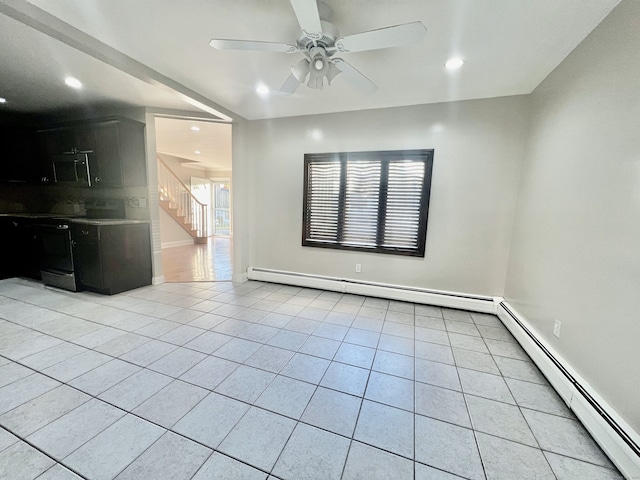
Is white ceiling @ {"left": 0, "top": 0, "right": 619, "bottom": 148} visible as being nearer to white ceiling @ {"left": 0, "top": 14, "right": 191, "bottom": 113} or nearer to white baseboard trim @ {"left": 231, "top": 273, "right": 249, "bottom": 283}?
white ceiling @ {"left": 0, "top": 14, "right": 191, "bottom": 113}

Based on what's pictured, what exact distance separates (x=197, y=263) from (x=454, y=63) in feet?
17.2

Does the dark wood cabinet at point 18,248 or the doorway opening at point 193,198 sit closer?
the dark wood cabinet at point 18,248

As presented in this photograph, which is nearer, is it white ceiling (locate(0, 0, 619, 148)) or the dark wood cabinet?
white ceiling (locate(0, 0, 619, 148))

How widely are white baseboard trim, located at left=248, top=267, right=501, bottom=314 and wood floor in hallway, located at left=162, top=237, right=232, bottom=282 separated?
2.71 ft

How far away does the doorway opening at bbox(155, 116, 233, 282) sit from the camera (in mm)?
4484

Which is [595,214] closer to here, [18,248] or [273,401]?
[273,401]

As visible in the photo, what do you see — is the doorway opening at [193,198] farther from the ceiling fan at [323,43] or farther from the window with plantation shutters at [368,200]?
the ceiling fan at [323,43]

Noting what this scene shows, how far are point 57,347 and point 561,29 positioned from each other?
4591 mm

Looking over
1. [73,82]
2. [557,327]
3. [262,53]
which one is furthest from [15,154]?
[557,327]

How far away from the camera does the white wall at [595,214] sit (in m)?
1.38

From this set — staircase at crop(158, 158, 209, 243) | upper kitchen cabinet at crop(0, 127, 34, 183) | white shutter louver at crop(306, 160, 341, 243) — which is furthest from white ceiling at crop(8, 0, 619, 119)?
staircase at crop(158, 158, 209, 243)

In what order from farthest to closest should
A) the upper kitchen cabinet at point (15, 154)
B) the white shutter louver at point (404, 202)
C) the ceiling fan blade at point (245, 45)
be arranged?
the upper kitchen cabinet at point (15, 154), the white shutter louver at point (404, 202), the ceiling fan blade at point (245, 45)

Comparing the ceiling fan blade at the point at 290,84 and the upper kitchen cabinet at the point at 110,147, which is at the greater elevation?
the ceiling fan blade at the point at 290,84

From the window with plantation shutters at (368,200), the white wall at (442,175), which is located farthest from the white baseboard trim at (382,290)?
the window with plantation shutters at (368,200)
